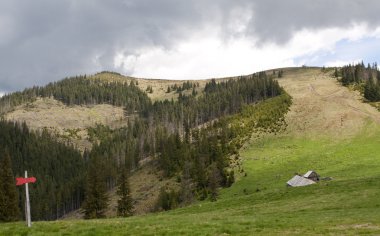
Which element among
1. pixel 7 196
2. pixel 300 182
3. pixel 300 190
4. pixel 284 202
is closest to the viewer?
pixel 284 202

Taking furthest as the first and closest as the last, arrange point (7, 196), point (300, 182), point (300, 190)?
point (300, 182), point (7, 196), point (300, 190)

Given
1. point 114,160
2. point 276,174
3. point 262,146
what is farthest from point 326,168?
point 114,160

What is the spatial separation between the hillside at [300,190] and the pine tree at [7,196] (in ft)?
84.5

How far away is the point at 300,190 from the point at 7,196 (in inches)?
1923

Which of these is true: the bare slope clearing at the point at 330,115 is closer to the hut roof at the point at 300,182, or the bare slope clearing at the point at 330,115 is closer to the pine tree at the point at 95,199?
the hut roof at the point at 300,182

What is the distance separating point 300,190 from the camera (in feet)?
195

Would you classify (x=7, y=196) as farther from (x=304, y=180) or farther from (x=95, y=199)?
(x=304, y=180)

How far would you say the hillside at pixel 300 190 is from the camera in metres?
23.8

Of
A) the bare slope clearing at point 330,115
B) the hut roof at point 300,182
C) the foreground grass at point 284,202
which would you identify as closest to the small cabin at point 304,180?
the hut roof at point 300,182

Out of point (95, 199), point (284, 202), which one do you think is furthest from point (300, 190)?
point (95, 199)

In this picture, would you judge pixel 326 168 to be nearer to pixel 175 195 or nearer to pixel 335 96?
pixel 175 195

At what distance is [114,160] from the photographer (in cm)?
19638

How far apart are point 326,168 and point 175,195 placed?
131ft

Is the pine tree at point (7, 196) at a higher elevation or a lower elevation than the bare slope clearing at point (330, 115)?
lower
